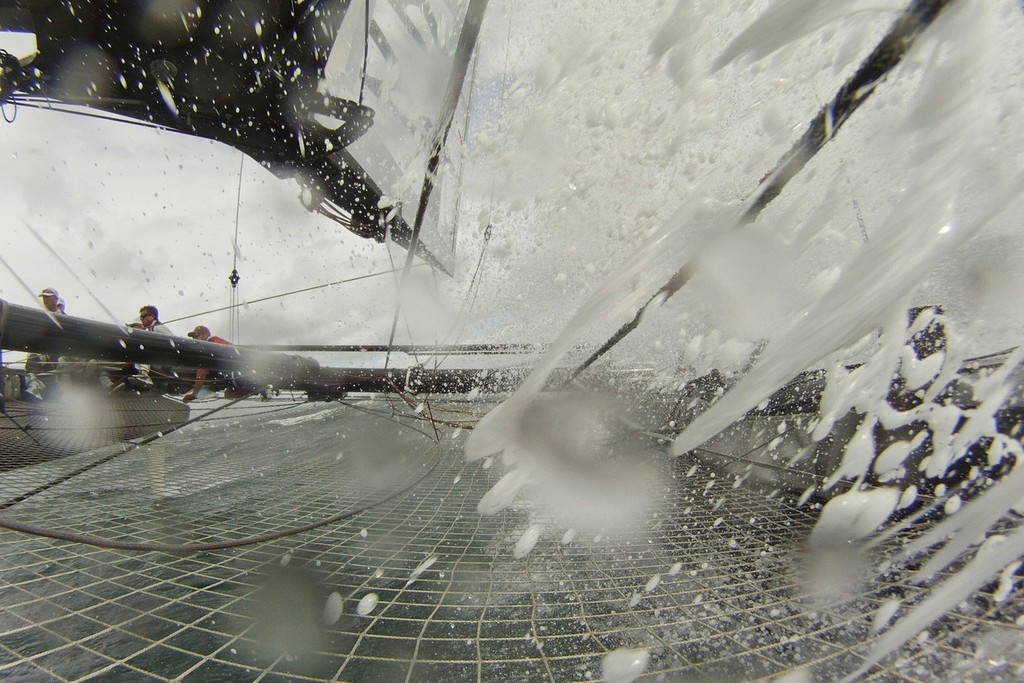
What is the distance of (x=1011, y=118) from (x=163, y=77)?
553 centimetres

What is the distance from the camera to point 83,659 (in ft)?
4.08

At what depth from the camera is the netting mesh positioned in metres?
1.25

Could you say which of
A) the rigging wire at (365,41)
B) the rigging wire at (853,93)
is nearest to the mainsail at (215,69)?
the rigging wire at (365,41)

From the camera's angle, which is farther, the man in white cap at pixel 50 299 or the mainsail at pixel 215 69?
the man in white cap at pixel 50 299

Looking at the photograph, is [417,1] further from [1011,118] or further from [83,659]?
[83,659]

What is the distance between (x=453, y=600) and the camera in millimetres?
1669

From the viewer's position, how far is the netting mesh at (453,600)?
4.11ft

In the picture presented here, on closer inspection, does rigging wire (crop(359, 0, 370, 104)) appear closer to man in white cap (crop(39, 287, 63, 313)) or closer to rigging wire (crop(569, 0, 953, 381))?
rigging wire (crop(569, 0, 953, 381))

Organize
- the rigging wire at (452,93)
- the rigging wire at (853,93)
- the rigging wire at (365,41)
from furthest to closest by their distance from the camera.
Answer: the rigging wire at (365,41) → the rigging wire at (452,93) → the rigging wire at (853,93)

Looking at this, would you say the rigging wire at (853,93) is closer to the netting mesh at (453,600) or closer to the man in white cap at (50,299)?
the netting mesh at (453,600)

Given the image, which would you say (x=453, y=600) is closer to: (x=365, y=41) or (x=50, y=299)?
(x=365, y=41)

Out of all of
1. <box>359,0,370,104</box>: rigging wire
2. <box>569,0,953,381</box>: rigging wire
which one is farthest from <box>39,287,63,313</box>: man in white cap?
<box>569,0,953,381</box>: rigging wire

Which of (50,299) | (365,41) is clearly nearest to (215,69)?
(365,41)

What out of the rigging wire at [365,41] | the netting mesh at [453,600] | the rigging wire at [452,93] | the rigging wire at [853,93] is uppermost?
the rigging wire at [365,41]
